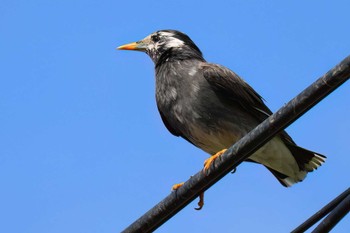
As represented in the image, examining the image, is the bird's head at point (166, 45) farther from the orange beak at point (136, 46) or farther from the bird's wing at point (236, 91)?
the bird's wing at point (236, 91)

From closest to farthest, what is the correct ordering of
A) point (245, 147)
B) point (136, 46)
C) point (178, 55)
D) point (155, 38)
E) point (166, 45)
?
point (245, 147) < point (178, 55) < point (166, 45) < point (155, 38) < point (136, 46)

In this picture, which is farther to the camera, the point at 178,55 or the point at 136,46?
the point at 136,46

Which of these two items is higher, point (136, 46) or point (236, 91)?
point (136, 46)

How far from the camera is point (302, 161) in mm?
6375

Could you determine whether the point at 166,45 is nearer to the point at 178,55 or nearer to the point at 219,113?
the point at 178,55

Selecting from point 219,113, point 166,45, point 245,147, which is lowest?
point 245,147

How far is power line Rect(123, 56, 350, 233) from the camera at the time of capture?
3.27 meters

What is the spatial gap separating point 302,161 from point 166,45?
6.08ft

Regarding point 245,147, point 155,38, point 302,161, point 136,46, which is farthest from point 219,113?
point 245,147

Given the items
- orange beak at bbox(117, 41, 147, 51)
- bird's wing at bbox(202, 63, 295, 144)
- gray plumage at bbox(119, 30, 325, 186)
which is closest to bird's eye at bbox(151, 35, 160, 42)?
orange beak at bbox(117, 41, 147, 51)

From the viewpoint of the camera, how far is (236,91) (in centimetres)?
621

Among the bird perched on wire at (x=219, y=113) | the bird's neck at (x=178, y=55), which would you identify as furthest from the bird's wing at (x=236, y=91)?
the bird's neck at (x=178, y=55)

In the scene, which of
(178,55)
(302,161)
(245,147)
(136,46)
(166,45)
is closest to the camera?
(245,147)

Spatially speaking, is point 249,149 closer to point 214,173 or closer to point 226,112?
point 214,173
